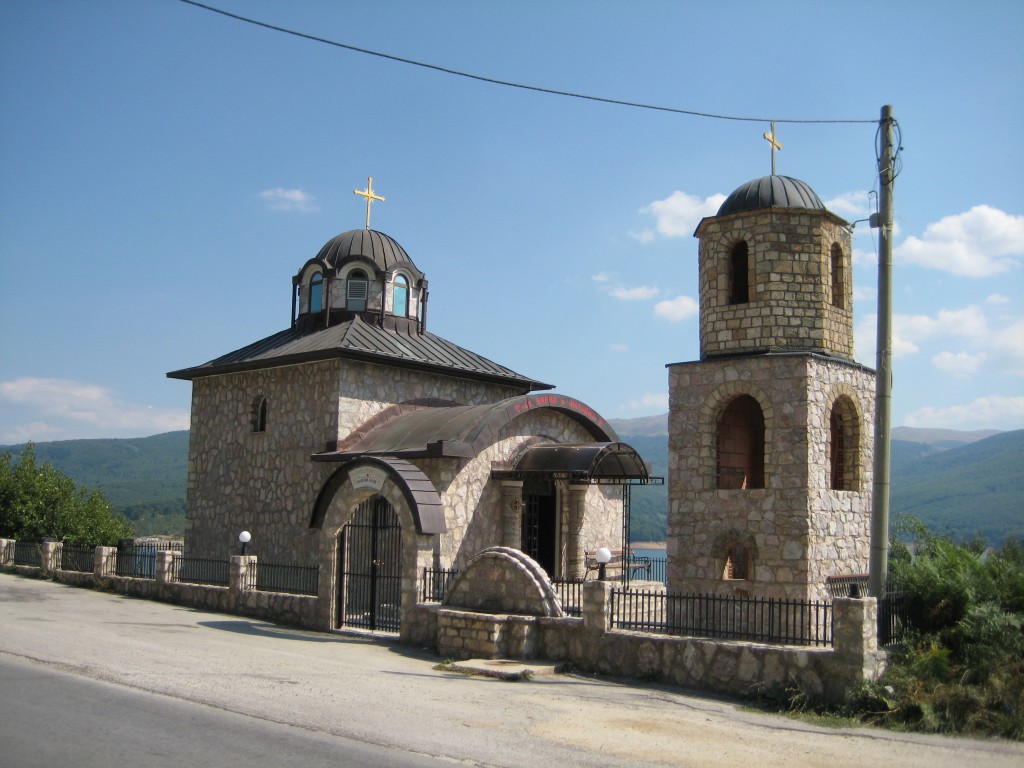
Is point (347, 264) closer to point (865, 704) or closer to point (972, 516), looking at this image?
point (865, 704)

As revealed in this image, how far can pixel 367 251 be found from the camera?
23641 millimetres

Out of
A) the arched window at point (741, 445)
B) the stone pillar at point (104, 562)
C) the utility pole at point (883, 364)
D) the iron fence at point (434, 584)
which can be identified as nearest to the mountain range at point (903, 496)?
the stone pillar at point (104, 562)

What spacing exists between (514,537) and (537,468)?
164 cm

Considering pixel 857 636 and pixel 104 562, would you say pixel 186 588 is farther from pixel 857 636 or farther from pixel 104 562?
pixel 857 636

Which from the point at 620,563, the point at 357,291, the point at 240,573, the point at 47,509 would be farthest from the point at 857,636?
the point at 47,509

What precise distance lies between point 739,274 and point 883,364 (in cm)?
398

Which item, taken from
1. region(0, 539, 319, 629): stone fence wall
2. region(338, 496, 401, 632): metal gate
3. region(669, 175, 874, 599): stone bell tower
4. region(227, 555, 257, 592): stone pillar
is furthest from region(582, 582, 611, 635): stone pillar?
region(227, 555, 257, 592): stone pillar

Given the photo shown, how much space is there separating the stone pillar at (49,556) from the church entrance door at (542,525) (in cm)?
1217

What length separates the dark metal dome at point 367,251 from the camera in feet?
77.2

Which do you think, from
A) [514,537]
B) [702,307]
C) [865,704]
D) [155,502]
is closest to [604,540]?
[514,537]

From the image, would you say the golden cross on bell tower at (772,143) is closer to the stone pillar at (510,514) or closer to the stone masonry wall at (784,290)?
the stone masonry wall at (784,290)

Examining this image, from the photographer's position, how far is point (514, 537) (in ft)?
63.2

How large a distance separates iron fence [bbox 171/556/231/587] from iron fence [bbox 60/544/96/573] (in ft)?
9.35

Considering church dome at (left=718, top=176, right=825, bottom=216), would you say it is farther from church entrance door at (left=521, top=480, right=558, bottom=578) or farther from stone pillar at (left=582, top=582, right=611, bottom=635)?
church entrance door at (left=521, top=480, right=558, bottom=578)
